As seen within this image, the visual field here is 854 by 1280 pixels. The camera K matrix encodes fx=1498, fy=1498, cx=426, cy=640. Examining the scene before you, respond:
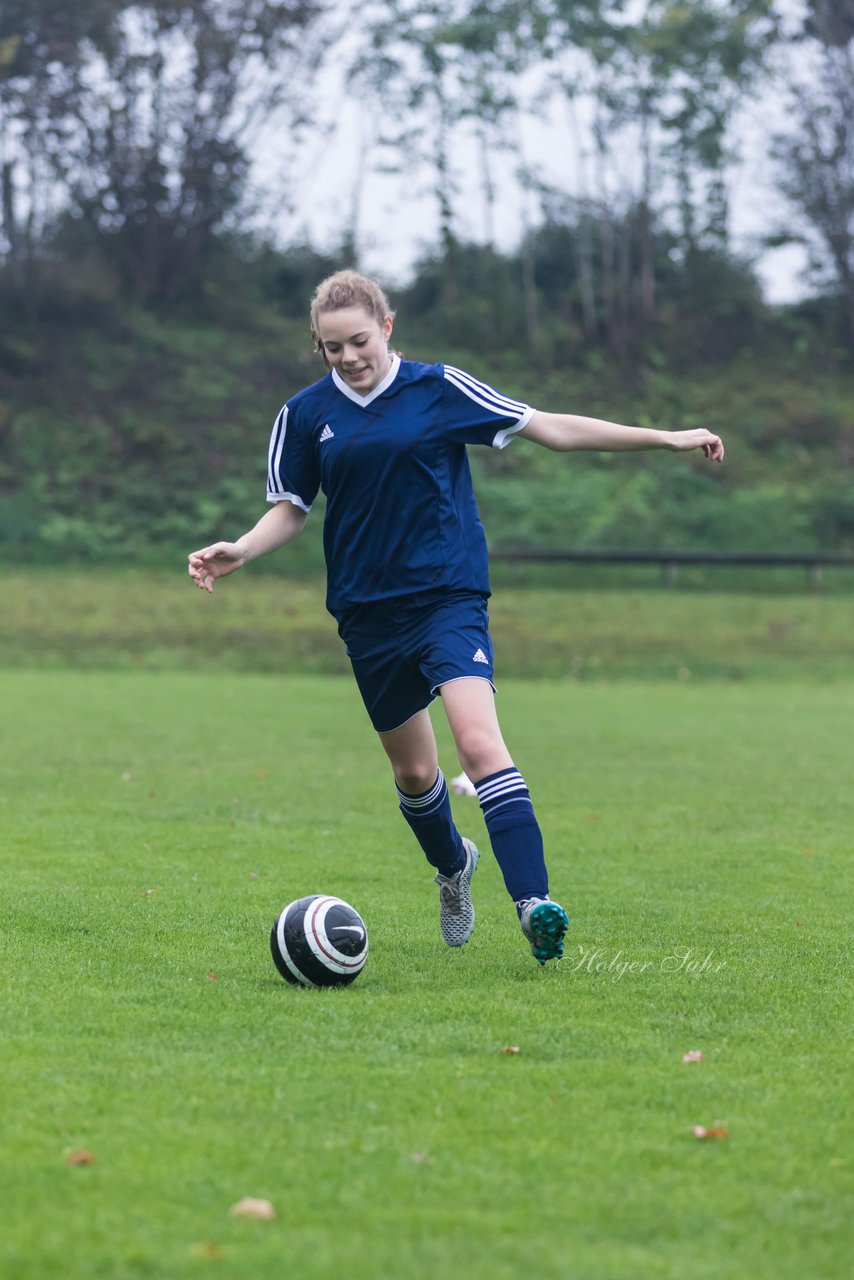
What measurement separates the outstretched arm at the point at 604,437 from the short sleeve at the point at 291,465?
2.90 feet

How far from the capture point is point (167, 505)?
36.9 metres

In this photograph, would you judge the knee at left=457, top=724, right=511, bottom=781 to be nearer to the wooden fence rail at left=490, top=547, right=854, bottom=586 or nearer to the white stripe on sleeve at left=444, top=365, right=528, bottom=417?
the white stripe on sleeve at left=444, top=365, right=528, bottom=417

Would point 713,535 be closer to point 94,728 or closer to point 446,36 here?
point 446,36

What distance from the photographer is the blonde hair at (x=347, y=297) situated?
568 cm

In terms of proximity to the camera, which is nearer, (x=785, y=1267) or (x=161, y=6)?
(x=785, y=1267)

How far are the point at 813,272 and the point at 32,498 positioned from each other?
1017 inches

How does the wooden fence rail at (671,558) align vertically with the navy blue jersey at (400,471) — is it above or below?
below

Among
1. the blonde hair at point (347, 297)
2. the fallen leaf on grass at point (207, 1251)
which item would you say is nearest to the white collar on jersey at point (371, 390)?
the blonde hair at point (347, 297)

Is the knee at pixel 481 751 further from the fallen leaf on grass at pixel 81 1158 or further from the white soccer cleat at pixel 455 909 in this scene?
the fallen leaf on grass at pixel 81 1158

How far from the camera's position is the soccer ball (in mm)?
5324

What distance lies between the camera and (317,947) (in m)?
5.32

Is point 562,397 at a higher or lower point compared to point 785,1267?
higher

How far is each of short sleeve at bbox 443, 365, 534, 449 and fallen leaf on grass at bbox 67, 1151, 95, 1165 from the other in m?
A: 3.28

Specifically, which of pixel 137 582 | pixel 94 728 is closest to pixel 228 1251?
pixel 94 728
